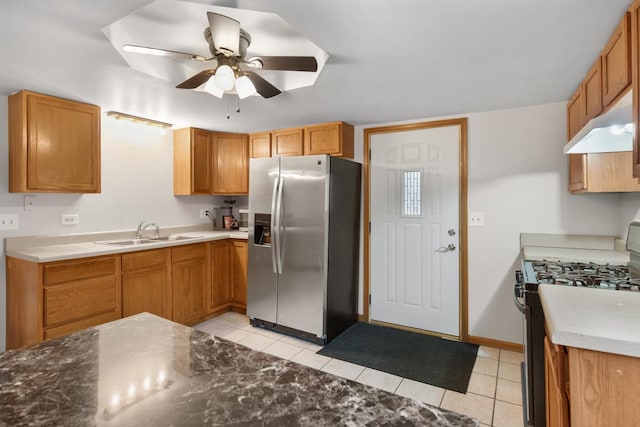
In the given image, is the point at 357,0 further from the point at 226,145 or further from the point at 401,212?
the point at 226,145

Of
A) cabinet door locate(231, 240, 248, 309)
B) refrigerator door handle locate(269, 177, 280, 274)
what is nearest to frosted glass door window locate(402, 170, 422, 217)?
refrigerator door handle locate(269, 177, 280, 274)

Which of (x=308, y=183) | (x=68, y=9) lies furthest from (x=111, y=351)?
(x=308, y=183)

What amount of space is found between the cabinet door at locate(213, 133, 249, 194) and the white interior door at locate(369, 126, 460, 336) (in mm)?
1625

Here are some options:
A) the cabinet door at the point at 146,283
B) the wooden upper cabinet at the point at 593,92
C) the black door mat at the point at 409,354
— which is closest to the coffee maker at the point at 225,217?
the cabinet door at the point at 146,283

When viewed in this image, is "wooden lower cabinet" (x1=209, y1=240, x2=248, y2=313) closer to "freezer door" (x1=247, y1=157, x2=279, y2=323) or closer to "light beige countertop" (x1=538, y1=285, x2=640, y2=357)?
"freezer door" (x1=247, y1=157, x2=279, y2=323)

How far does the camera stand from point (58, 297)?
2.39 m

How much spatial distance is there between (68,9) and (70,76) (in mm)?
966

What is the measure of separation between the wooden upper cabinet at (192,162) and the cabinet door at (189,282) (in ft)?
2.56

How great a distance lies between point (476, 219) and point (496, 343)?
1116 millimetres

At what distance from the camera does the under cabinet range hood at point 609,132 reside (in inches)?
52.7

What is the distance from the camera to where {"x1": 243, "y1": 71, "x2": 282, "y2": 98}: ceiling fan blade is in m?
1.76

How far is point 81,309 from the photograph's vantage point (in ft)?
8.25

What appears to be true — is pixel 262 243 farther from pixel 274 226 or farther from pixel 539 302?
pixel 539 302

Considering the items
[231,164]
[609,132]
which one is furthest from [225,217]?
[609,132]
